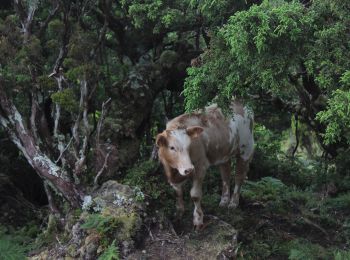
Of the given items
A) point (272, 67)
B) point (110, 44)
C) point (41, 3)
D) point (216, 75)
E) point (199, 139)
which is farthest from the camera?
A: point (110, 44)

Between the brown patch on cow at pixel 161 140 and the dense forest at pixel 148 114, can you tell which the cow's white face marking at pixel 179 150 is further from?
the dense forest at pixel 148 114

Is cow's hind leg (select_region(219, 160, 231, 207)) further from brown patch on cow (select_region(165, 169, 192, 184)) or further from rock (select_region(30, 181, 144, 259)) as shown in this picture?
rock (select_region(30, 181, 144, 259))

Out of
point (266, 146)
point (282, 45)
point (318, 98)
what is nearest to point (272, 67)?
point (282, 45)

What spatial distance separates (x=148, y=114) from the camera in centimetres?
1115

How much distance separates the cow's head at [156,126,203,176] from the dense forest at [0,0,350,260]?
2.33ft

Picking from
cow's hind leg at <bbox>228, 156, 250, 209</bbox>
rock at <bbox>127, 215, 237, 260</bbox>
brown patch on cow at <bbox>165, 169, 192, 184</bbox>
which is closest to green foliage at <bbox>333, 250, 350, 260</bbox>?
rock at <bbox>127, 215, 237, 260</bbox>

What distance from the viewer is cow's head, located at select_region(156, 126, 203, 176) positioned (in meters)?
7.62

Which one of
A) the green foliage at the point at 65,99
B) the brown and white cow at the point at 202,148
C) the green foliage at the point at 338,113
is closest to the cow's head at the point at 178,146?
the brown and white cow at the point at 202,148

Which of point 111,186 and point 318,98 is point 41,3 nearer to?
point 111,186

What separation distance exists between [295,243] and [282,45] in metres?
3.92

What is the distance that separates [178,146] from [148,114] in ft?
11.5

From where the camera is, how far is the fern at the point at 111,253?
740cm

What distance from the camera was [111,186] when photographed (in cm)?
884

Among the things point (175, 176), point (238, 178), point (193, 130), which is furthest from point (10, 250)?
point (238, 178)
